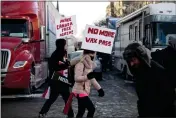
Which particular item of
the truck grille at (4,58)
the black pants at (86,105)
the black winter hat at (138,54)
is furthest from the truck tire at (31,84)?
the black winter hat at (138,54)

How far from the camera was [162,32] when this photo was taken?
15523mm

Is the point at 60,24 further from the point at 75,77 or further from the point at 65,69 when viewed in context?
the point at 75,77

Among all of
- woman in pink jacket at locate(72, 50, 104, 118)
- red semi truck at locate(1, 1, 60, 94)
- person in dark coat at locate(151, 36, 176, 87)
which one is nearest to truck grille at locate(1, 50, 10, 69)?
red semi truck at locate(1, 1, 60, 94)

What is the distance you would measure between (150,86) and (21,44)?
31.3 feet

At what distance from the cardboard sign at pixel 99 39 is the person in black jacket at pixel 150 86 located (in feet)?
11.9

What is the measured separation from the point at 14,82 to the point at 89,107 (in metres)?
5.40

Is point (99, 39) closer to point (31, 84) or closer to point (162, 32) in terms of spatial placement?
point (31, 84)

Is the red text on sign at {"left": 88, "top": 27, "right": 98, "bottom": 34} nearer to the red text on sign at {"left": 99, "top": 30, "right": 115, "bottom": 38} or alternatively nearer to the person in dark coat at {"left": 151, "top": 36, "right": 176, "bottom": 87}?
the red text on sign at {"left": 99, "top": 30, "right": 115, "bottom": 38}

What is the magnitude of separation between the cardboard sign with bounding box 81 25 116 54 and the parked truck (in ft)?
16.2

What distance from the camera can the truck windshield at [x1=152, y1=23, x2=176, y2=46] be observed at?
15336mm

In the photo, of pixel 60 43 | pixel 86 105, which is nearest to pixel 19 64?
pixel 60 43

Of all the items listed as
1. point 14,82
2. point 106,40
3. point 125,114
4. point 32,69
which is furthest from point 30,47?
point 106,40

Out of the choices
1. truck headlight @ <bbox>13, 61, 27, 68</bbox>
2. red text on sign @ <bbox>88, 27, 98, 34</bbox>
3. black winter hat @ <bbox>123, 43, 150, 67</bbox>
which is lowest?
truck headlight @ <bbox>13, 61, 27, 68</bbox>

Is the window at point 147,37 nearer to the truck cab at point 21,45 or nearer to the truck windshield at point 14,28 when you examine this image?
the truck cab at point 21,45
